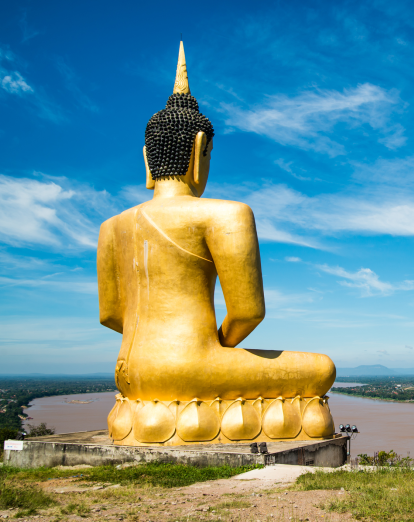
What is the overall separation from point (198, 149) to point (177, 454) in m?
5.50

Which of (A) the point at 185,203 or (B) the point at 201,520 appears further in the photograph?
Answer: (A) the point at 185,203

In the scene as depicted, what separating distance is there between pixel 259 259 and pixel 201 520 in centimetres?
520

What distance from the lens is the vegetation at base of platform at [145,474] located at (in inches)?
254

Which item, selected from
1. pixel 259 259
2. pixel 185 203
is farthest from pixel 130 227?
pixel 259 259

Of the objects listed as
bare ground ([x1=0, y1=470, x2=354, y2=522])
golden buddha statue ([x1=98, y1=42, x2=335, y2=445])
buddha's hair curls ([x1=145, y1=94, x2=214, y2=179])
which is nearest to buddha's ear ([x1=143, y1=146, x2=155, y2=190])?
buddha's hair curls ([x1=145, y1=94, x2=214, y2=179])

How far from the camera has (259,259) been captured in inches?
351

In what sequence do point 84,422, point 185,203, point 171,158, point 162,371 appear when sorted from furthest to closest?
1. point 84,422
2. point 171,158
3. point 185,203
4. point 162,371

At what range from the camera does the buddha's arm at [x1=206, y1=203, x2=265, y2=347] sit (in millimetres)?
8641

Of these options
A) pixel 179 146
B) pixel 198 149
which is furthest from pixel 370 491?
pixel 179 146

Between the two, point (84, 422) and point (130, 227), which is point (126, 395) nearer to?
point (130, 227)

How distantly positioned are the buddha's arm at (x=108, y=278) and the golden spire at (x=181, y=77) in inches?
129

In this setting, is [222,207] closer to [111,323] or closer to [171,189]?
[171,189]

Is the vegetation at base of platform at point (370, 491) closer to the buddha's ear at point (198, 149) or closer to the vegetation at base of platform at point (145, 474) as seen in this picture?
the vegetation at base of platform at point (145, 474)

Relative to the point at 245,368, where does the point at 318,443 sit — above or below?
below
